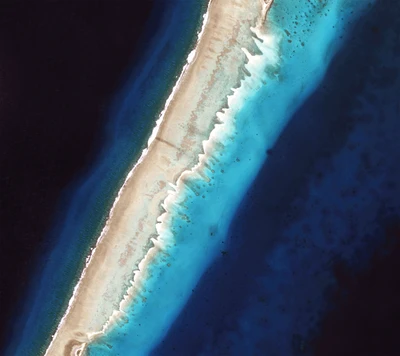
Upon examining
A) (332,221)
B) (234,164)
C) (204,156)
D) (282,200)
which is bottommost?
(332,221)

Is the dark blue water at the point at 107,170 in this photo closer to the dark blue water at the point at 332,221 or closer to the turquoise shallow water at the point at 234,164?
the turquoise shallow water at the point at 234,164

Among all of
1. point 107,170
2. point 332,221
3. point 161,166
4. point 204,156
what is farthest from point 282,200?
point 107,170

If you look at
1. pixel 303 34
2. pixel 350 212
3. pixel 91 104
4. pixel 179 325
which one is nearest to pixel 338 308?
pixel 350 212

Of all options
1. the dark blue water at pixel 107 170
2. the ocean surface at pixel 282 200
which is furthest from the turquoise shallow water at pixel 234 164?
the dark blue water at pixel 107 170

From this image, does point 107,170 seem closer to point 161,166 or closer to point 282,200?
point 161,166

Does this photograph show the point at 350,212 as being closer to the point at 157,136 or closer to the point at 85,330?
the point at 157,136

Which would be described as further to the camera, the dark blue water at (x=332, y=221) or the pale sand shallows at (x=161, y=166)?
the dark blue water at (x=332, y=221)
